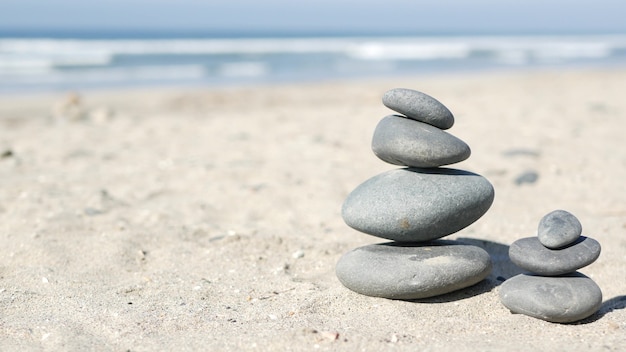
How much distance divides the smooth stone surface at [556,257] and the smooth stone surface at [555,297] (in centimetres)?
8

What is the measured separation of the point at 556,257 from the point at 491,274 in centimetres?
88

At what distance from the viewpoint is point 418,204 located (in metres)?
4.09

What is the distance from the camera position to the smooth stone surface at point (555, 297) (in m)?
3.79

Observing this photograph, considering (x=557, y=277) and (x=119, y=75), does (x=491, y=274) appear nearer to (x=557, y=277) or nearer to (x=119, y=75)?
(x=557, y=277)

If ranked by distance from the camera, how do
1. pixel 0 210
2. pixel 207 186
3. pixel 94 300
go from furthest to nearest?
pixel 207 186 < pixel 0 210 < pixel 94 300

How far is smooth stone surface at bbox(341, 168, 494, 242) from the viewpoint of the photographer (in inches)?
161

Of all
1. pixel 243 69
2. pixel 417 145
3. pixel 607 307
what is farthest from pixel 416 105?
pixel 243 69

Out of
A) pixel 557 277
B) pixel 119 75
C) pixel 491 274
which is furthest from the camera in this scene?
pixel 119 75

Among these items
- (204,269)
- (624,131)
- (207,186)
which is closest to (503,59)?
(624,131)

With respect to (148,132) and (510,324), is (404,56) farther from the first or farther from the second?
(510,324)

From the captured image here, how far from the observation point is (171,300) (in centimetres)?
423

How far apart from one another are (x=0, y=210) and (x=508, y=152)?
5472mm

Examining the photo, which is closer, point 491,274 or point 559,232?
point 559,232

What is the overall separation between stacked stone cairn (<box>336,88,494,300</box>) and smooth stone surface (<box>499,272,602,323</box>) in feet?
1.05
